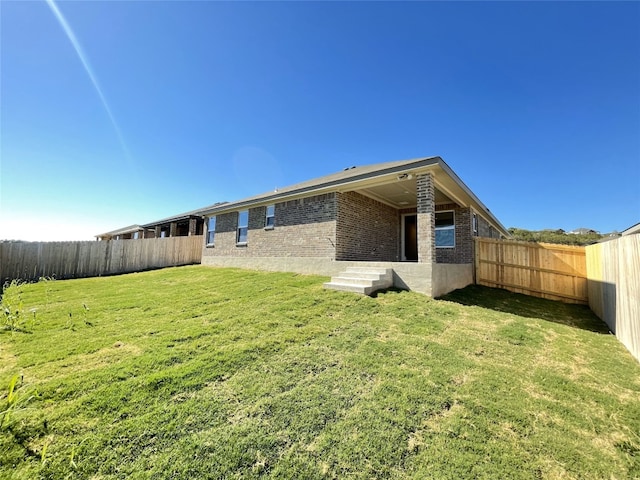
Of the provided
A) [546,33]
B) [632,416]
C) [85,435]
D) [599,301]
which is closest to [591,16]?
[546,33]

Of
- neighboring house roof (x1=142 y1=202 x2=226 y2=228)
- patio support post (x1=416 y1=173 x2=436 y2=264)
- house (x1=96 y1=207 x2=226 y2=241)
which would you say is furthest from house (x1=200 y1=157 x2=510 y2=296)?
house (x1=96 y1=207 x2=226 y2=241)

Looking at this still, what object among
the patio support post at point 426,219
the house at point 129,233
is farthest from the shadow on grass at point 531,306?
the house at point 129,233

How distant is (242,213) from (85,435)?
11.9 metres

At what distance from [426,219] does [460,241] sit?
4.54 meters

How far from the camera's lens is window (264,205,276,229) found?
11.6 metres

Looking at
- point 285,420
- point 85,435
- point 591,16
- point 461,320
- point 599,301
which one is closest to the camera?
point 85,435

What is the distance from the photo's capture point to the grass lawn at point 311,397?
2016 millimetres

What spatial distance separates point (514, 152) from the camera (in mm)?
17125

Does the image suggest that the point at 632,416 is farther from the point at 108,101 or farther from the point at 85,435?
the point at 108,101

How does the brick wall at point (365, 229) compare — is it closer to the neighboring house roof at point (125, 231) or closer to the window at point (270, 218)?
the window at point (270, 218)

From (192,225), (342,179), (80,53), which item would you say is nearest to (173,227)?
(192,225)

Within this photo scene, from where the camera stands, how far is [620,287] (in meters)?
5.36

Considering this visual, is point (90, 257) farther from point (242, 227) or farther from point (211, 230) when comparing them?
point (242, 227)

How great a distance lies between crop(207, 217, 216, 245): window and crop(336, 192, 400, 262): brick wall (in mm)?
9055
